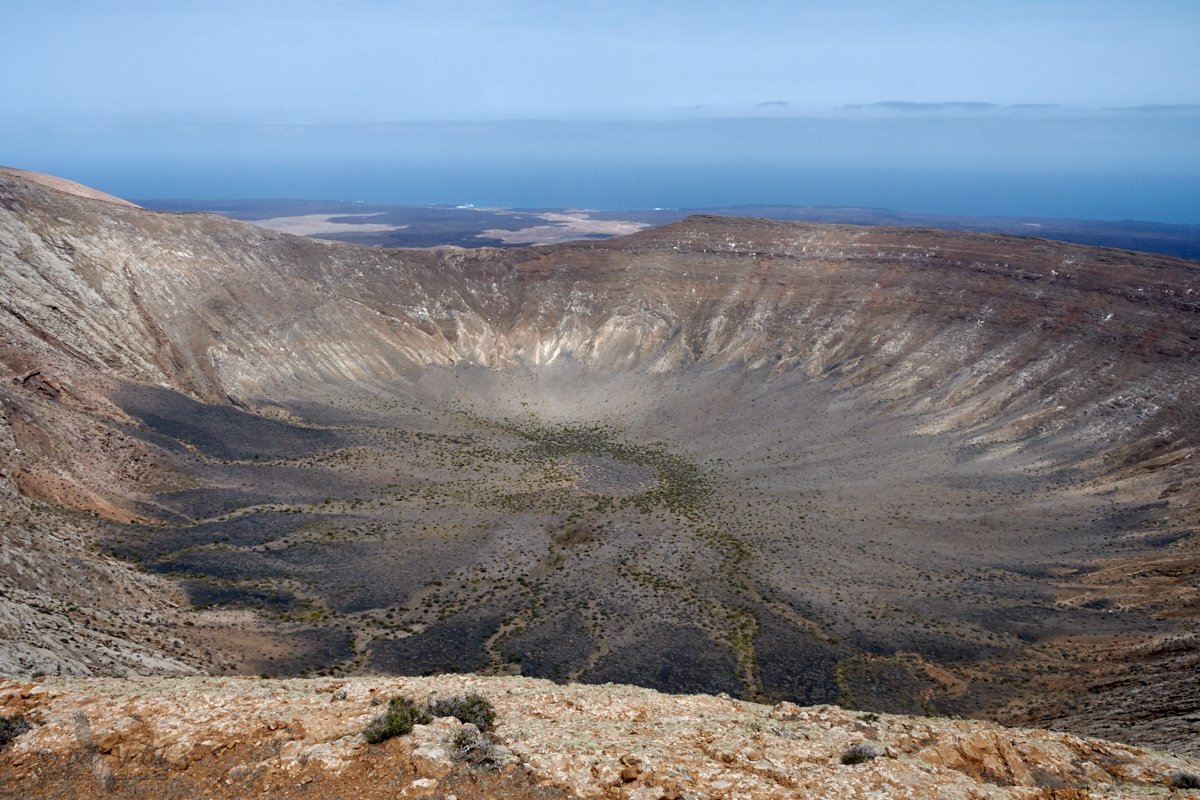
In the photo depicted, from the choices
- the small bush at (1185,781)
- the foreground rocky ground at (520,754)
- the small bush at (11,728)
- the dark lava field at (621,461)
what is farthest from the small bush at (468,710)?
the small bush at (1185,781)

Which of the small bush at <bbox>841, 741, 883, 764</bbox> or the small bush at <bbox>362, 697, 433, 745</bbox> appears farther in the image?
the small bush at <bbox>841, 741, 883, 764</bbox>

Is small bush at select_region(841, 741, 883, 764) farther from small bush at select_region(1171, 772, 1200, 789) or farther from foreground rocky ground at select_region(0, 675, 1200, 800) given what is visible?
small bush at select_region(1171, 772, 1200, 789)

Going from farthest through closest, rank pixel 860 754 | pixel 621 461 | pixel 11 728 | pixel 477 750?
pixel 621 461 < pixel 860 754 < pixel 477 750 < pixel 11 728

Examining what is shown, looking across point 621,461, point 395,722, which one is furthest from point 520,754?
point 621,461

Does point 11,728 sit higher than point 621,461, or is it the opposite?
point 11,728

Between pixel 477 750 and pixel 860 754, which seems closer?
pixel 477 750

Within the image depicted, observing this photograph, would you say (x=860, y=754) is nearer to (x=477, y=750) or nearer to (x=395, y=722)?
(x=477, y=750)

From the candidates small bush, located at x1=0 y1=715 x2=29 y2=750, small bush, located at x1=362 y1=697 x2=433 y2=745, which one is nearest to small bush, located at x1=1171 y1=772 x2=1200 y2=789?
small bush, located at x1=362 y1=697 x2=433 y2=745
